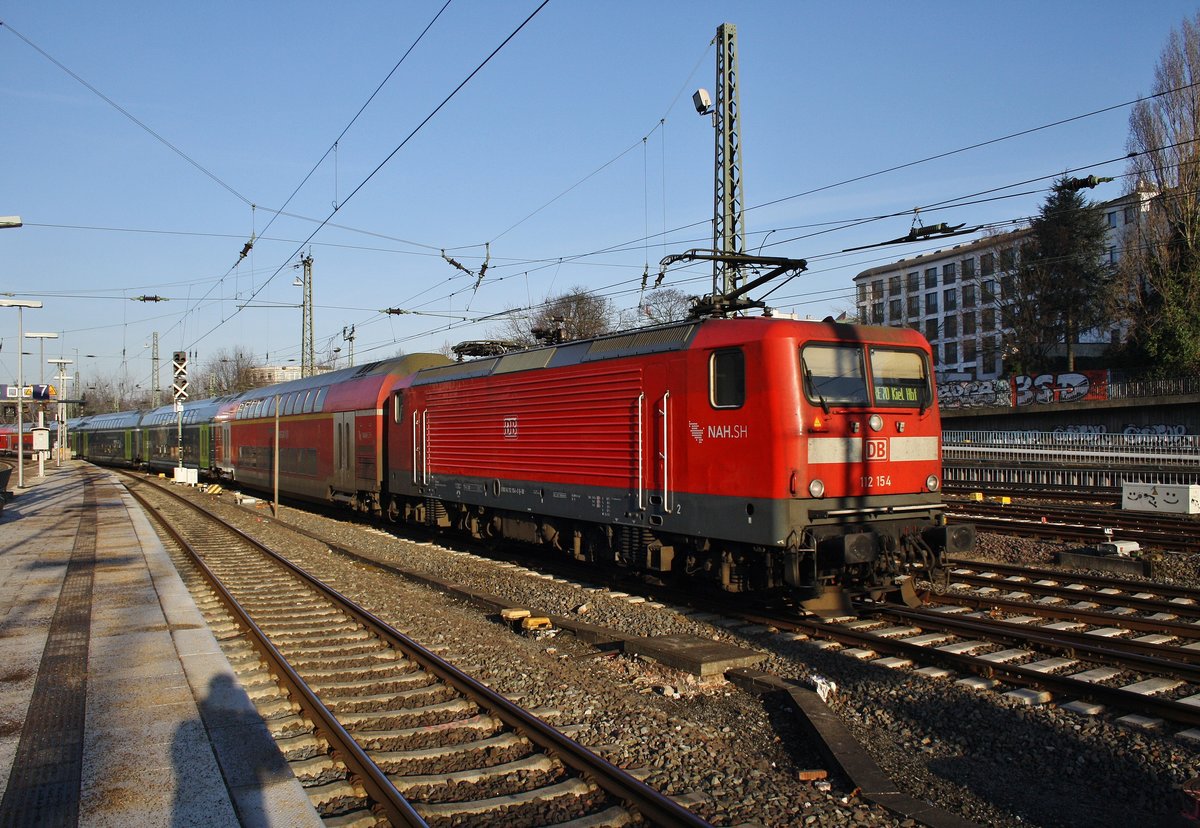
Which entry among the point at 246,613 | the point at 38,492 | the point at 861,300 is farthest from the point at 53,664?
the point at 861,300

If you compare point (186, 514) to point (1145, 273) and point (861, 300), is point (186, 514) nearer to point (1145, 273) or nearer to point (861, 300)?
point (1145, 273)

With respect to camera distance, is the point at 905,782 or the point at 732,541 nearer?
the point at 905,782

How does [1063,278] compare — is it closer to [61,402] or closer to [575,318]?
[575,318]

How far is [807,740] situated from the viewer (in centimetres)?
595

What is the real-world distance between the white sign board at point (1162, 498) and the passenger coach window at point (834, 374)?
521 inches

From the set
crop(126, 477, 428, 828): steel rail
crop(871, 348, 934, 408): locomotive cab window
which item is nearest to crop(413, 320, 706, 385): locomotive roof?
crop(871, 348, 934, 408): locomotive cab window

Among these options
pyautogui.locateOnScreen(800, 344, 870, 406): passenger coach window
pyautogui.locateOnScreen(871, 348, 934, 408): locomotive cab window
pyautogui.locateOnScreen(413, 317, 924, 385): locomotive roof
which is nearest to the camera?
pyautogui.locateOnScreen(800, 344, 870, 406): passenger coach window

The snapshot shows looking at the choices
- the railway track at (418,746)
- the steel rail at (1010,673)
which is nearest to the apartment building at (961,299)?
the steel rail at (1010,673)

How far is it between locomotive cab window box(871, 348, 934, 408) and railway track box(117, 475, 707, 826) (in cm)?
586

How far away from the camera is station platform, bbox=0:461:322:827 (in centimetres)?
459

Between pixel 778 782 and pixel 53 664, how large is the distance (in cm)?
657

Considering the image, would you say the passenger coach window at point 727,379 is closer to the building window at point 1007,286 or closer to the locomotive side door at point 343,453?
the locomotive side door at point 343,453

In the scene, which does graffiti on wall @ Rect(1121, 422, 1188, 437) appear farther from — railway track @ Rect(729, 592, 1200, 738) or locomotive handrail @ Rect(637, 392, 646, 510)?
locomotive handrail @ Rect(637, 392, 646, 510)

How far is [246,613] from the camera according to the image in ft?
32.9
